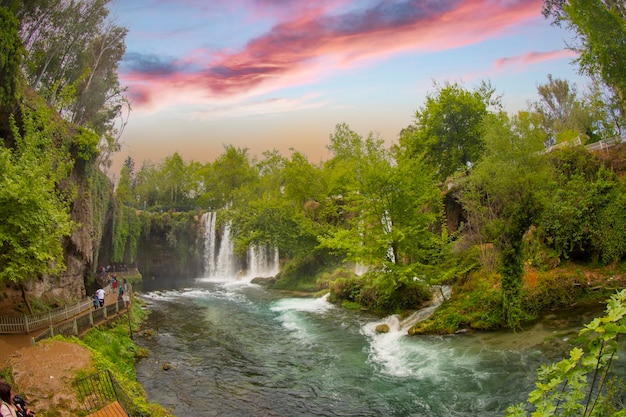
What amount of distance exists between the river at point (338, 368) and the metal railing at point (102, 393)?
1.97 m

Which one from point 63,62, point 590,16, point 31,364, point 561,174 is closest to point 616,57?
point 590,16

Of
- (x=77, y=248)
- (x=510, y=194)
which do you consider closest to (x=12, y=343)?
(x=77, y=248)

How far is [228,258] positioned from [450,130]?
3339 centimetres

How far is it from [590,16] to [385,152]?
14553 millimetres

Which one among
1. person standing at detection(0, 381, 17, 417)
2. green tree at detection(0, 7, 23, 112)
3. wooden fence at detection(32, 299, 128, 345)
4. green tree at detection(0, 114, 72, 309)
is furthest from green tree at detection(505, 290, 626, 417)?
green tree at detection(0, 7, 23, 112)

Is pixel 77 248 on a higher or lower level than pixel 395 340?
higher

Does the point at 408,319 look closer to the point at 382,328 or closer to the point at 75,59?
the point at 382,328

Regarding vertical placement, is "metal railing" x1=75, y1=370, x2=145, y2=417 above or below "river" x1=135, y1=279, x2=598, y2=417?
above

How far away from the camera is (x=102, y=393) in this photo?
11.7 meters

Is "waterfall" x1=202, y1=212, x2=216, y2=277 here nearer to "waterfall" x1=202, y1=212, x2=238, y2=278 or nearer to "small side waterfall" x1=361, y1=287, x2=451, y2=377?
"waterfall" x1=202, y1=212, x2=238, y2=278

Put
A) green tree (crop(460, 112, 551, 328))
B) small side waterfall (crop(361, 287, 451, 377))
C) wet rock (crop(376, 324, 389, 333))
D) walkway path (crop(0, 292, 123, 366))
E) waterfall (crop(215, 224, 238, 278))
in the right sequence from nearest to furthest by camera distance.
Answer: walkway path (crop(0, 292, 123, 366)) → small side waterfall (crop(361, 287, 451, 377)) → green tree (crop(460, 112, 551, 328)) → wet rock (crop(376, 324, 389, 333)) → waterfall (crop(215, 224, 238, 278))

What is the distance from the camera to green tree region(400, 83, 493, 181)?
3562 cm

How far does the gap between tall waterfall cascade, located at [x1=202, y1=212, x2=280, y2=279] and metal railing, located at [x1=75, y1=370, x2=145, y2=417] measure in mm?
35338

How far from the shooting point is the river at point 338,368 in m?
12.7
